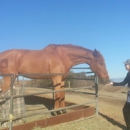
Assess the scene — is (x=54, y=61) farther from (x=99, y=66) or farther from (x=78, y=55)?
(x=99, y=66)

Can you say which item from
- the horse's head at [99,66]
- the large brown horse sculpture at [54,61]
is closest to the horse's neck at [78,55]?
the large brown horse sculpture at [54,61]

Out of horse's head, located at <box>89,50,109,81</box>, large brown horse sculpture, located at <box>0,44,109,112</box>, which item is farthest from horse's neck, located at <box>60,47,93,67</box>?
horse's head, located at <box>89,50,109,81</box>

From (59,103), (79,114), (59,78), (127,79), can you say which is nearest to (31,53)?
(59,78)

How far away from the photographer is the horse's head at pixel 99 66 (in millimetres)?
6020

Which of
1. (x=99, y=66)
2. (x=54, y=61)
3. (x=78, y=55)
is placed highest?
(x=78, y=55)

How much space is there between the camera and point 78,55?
6.14 meters

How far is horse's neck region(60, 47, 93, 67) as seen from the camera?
19.9ft

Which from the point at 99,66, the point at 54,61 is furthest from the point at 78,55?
the point at 54,61

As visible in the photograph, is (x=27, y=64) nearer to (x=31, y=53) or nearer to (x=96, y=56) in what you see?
(x=31, y=53)

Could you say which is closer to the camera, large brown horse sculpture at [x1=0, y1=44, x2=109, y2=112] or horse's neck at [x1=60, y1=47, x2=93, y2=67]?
large brown horse sculpture at [x1=0, y1=44, x2=109, y2=112]

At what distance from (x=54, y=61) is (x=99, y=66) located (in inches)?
53.7

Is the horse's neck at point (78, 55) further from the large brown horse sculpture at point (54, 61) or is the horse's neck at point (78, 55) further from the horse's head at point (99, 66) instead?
the horse's head at point (99, 66)

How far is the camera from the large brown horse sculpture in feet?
18.9

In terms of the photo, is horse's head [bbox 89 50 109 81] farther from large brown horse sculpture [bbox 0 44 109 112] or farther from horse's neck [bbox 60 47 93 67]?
horse's neck [bbox 60 47 93 67]
